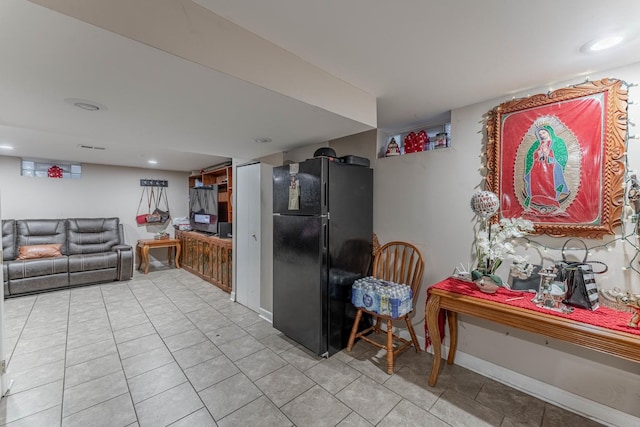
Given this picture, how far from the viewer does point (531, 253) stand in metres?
1.96

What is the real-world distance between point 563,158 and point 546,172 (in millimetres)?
126

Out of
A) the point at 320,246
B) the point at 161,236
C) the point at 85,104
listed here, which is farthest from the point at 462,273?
the point at 161,236

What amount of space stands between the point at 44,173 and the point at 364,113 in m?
6.03

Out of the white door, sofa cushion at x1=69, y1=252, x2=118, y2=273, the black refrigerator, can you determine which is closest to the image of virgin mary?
the black refrigerator

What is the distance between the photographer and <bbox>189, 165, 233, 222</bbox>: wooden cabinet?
189 inches

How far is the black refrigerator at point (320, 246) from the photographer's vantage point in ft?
7.56

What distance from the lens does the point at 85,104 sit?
5.52 ft

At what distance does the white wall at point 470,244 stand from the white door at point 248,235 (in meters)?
1.58

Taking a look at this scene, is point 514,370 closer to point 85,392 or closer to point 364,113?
point 364,113

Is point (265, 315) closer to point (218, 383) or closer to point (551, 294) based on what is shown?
point (218, 383)

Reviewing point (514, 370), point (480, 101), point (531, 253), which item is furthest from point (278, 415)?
point (480, 101)

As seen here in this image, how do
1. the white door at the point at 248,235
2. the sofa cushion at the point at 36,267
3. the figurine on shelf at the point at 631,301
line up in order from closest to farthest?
the figurine on shelf at the point at 631,301 → the white door at the point at 248,235 → the sofa cushion at the point at 36,267

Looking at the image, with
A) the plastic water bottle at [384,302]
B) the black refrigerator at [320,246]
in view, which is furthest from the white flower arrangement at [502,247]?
the black refrigerator at [320,246]

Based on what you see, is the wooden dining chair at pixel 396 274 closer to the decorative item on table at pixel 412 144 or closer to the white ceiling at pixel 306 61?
the decorative item on table at pixel 412 144
